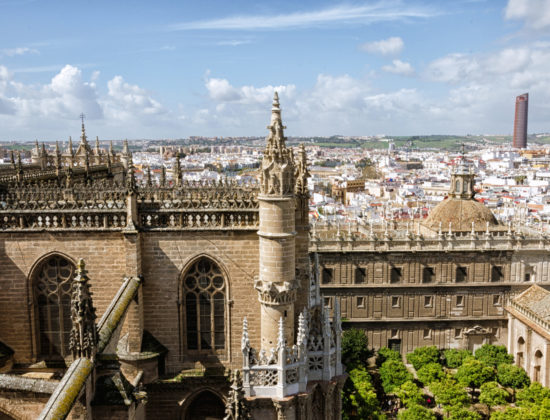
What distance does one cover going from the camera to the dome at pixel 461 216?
4350 cm

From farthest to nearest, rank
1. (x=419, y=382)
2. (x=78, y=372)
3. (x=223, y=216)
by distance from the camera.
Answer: (x=419, y=382)
(x=223, y=216)
(x=78, y=372)

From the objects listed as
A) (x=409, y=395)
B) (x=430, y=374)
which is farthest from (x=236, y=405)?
(x=430, y=374)

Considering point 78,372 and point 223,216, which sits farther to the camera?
point 223,216

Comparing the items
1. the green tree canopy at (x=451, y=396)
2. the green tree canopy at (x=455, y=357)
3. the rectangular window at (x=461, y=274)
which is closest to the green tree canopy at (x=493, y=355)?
the green tree canopy at (x=455, y=357)

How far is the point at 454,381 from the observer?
98.5 ft

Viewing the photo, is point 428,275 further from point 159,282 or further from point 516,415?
point 159,282

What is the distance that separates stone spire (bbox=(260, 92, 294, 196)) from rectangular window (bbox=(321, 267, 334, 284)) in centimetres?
2844

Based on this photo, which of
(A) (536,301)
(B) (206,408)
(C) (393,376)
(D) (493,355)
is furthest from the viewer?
(A) (536,301)

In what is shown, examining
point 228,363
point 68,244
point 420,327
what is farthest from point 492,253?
point 68,244

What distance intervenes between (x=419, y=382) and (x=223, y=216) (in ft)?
87.6

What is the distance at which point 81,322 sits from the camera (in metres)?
10.3

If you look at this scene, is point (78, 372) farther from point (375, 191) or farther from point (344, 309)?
point (375, 191)

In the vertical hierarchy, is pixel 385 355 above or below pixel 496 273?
below

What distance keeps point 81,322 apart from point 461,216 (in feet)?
128
